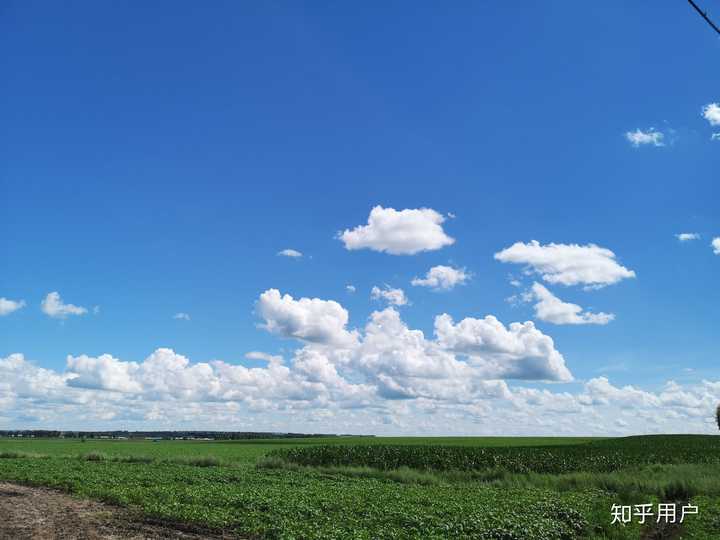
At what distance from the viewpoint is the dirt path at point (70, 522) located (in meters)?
18.8

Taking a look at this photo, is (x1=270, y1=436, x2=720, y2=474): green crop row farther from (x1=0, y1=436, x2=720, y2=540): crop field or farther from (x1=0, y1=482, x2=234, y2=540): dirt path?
(x1=0, y1=482, x2=234, y2=540): dirt path

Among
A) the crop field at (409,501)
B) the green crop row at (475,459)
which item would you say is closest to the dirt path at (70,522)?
the crop field at (409,501)

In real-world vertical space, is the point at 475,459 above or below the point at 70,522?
below

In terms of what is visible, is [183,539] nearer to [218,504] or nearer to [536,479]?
[218,504]

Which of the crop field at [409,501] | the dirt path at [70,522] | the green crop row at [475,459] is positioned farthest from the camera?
the green crop row at [475,459]

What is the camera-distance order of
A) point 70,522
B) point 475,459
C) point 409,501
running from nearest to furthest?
point 70,522, point 409,501, point 475,459

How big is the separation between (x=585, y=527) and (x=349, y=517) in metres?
9.34

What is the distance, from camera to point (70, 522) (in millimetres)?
20969

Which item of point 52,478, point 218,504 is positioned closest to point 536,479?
point 218,504

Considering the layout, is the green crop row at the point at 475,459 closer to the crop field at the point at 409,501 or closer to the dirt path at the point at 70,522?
the crop field at the point at 409,501

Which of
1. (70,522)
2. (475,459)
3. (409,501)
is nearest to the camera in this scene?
(70,522)

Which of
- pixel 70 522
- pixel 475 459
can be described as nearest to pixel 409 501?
pixel 70 522

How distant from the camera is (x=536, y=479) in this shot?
40.9m

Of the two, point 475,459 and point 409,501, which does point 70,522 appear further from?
point 475,459
